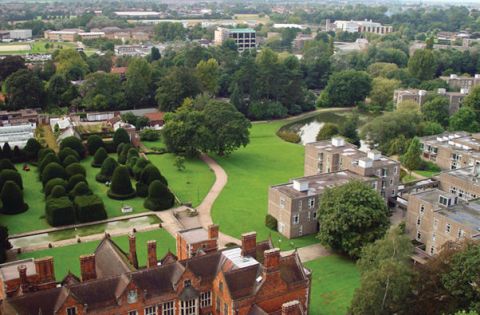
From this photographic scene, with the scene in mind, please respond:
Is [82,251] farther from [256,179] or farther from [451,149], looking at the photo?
[451,149]

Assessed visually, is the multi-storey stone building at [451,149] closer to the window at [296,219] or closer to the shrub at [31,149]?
the window at [296,219]

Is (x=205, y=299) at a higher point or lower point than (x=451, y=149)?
higher

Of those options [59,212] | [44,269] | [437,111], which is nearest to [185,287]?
[44,269]

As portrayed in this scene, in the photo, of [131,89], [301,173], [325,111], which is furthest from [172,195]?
[325,111]

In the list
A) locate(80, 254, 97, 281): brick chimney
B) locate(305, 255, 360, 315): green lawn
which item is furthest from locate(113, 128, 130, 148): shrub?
locate(80, 254, 97, 281): brick chimney

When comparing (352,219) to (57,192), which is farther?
(57,192)

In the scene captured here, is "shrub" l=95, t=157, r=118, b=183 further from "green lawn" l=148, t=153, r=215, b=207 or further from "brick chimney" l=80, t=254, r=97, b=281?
"brick chimney" l=80, t=254, r=97, b=281

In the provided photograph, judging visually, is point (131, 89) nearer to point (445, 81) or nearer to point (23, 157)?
point (23, 157)
